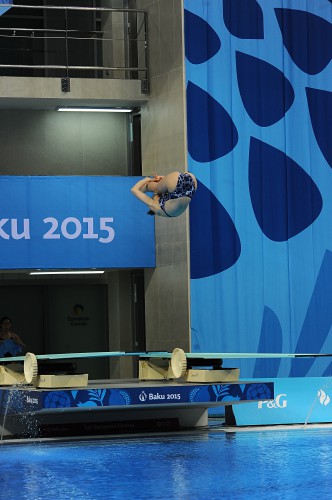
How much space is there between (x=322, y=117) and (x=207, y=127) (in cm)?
190

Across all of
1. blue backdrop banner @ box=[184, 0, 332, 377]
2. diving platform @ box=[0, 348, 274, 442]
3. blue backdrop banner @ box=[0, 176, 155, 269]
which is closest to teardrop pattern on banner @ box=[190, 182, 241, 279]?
blue backdrop banner @ box=[184, 0, 332, 377]

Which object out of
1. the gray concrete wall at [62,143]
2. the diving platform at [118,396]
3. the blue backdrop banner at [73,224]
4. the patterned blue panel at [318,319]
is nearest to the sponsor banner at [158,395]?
the diving platform at [118,396]

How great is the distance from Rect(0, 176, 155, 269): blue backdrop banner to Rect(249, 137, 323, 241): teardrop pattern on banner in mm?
1663

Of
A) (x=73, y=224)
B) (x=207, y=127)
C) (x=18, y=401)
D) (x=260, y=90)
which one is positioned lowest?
(x=18, y=401)

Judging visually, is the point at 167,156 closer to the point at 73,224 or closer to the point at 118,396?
the point at 73,224

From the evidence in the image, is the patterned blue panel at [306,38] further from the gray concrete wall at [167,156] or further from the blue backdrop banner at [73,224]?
the blue backdrop banner at [73,224]

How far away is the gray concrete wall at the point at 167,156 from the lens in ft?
49.4

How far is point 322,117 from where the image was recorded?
52.0 feet

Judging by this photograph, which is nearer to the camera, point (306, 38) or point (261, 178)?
point (261, 178)

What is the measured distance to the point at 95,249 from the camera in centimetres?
1539

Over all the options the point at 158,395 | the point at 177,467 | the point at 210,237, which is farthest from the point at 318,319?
the point at 177,467

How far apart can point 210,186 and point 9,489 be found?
323 inches

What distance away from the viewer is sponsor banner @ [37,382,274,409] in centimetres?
1038

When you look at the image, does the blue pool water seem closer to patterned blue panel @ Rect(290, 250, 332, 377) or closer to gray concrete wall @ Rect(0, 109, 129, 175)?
patterned blue panel @ Rect(290, 250, 332, 377)
